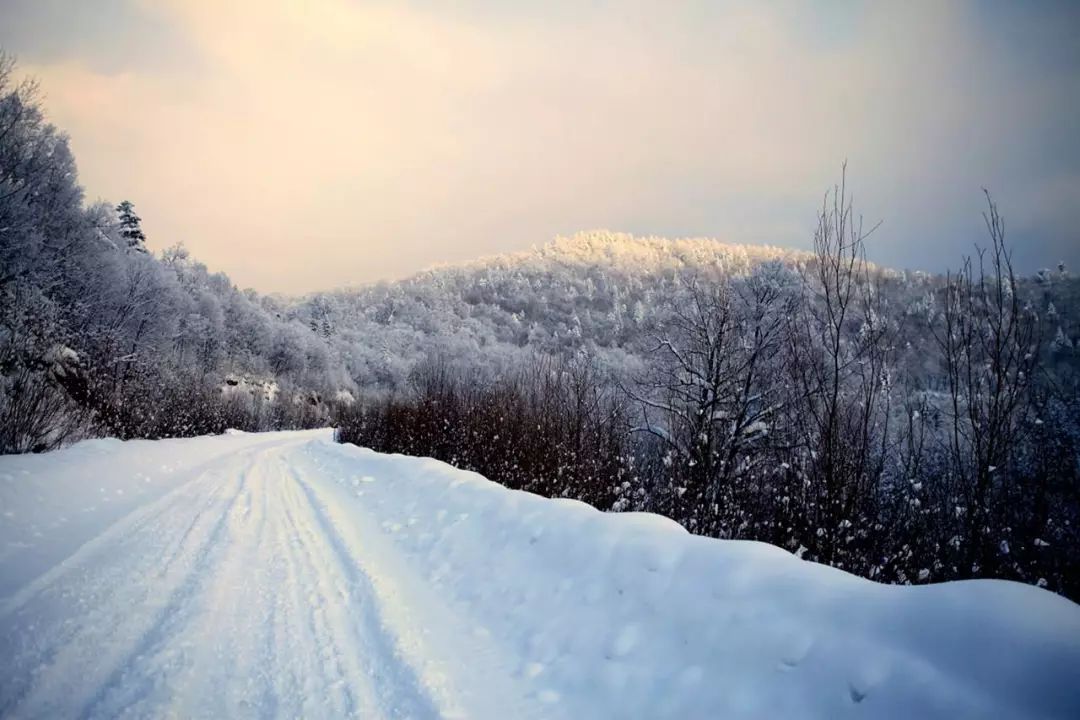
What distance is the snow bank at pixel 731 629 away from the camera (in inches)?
75.0

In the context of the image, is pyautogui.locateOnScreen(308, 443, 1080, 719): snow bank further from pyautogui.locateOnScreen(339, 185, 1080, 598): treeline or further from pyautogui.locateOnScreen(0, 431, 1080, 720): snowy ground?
pyautogui.locateOnScreen(339, 185, 1080, 598): treeline

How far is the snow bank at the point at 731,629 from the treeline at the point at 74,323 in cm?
1050

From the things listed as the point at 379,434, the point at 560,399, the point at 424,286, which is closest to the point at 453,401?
the point at 560,399

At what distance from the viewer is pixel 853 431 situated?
5332 millimetres

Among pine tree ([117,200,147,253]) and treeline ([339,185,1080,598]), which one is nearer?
treeline ([339,185,1080,598])

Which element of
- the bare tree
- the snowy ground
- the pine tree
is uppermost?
the pine tree

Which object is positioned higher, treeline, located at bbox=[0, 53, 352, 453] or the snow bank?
treeline, located at bbox=[0, 53, 352, 453]

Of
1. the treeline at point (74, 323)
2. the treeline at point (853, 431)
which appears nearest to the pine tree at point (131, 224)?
the treeline at point (74, 323)

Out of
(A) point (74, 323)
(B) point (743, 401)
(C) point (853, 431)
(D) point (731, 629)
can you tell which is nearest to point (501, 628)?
(D) point (731, 629)

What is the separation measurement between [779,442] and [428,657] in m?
9.58

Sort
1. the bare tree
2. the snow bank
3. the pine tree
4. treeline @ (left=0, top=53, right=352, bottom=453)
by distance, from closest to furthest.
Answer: the snow bank, the bare tree, treeline @ (left=0, top=53, right=352, bottom=453), the pine tree

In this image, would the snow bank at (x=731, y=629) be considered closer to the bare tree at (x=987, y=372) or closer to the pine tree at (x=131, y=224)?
the bare tree at (x=987, y=372)


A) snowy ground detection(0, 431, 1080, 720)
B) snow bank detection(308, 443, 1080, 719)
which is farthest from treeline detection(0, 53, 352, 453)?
snow bank detection(308, 443, 1080, 719)

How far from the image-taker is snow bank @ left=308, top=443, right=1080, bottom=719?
1.91m
